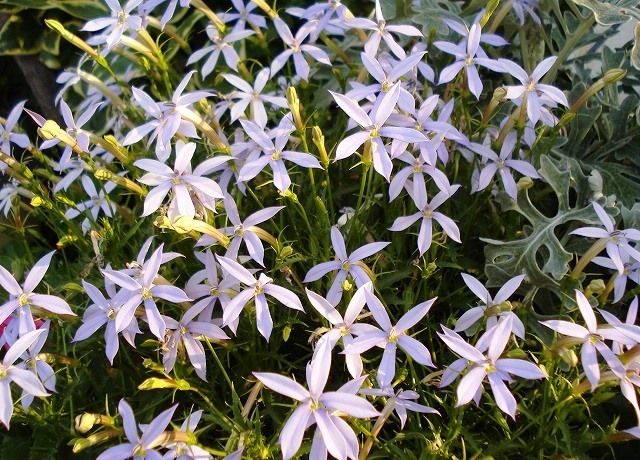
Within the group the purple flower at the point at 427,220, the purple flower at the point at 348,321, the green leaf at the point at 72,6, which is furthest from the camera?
the green leaf at the point at 72,6

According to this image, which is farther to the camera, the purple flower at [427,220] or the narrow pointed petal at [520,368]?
the purple flower at [427,220]

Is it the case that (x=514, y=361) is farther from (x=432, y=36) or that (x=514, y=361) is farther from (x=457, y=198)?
(x=432, y=36)

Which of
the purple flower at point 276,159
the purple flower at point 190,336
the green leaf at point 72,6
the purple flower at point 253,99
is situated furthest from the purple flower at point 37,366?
the green leaf at point 72,6

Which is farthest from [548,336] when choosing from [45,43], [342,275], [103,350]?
[45,43]

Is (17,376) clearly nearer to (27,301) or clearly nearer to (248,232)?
(27,301)

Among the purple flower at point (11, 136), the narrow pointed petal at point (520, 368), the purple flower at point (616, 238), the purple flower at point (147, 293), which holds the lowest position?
the purple flower at point (11, 136)

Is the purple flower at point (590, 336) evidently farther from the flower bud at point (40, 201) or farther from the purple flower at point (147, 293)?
the flower bud at point (40, 201)
